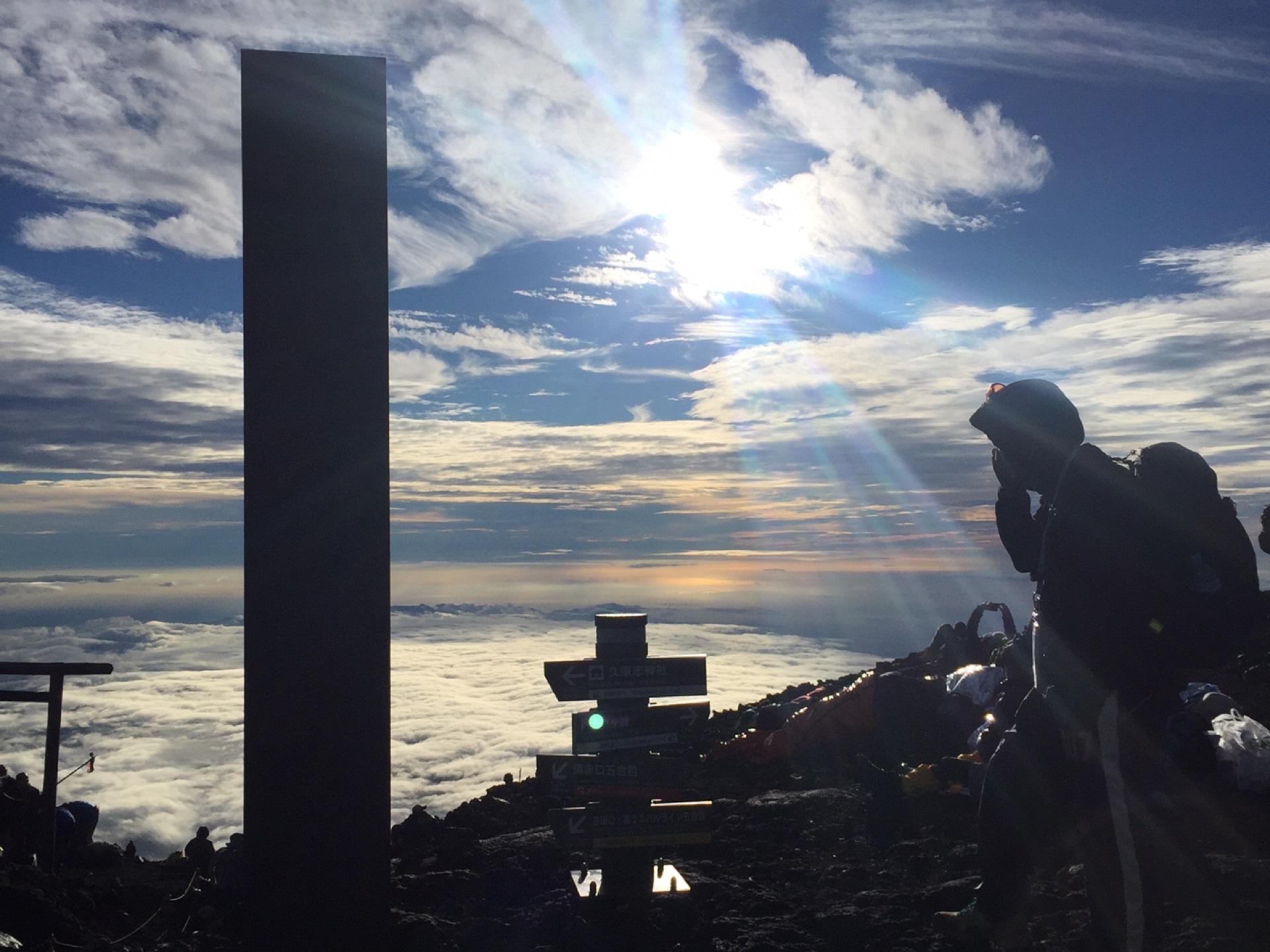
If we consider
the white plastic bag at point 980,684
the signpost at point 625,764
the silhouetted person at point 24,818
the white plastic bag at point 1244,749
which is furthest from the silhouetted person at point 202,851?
the white plastic bag at point 1244,749

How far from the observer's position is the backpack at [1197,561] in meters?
3.78

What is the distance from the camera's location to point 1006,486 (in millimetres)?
4676

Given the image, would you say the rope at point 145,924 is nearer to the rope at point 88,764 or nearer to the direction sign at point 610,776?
the rope at point 88,764

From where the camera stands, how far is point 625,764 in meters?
5.50

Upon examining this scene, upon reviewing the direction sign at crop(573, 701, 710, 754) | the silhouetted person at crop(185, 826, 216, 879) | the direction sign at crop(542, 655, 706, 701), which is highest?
the direction sign at crop(542, 655, 706, 701)

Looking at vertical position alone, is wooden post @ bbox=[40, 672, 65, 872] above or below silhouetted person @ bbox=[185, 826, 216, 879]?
above

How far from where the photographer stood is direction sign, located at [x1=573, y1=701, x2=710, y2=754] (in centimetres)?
552

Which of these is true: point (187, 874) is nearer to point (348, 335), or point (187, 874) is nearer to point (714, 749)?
point (714, 749)

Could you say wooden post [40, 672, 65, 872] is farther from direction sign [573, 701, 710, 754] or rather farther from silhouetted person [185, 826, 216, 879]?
direction sign [573, 701, 710, 754]

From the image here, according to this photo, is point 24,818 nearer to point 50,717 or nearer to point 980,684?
point 50,717

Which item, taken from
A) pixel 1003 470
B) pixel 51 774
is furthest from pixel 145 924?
pixel 1003 470

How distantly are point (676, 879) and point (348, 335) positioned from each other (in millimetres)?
3789

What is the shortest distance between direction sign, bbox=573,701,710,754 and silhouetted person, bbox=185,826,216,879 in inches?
161

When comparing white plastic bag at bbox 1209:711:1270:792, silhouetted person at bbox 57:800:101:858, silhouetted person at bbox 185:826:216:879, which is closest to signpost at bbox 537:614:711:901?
white plastic bag at bbox 1209:711:1270:792
